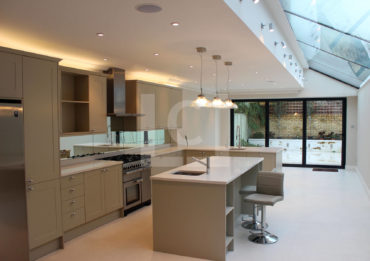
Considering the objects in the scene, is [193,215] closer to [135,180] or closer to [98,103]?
[135,180]

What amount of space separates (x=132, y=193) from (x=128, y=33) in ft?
9.72

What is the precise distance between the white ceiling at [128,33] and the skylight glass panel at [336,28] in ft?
2.39

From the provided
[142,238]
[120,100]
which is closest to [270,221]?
[142,238]

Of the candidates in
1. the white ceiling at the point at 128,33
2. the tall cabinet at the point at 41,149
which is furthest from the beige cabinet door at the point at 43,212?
the white ceiling at the point at 128,33

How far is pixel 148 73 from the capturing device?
21.7 feet

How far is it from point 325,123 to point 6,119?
9220mm

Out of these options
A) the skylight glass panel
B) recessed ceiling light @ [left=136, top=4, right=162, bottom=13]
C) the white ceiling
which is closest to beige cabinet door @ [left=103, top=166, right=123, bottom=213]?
the white ceiling

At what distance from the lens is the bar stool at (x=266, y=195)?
3961 millimetres

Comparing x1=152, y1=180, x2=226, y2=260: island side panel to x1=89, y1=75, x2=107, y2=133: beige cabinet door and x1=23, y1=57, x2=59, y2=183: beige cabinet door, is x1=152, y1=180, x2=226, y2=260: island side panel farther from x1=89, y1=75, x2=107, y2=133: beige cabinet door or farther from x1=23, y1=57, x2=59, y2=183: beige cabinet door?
x1=89, y1=75, x2=107, y2=133: beige cabinet door

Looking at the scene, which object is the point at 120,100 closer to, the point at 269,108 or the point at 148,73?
the point at 148,73

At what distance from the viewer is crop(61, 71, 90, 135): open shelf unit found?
4.96 m

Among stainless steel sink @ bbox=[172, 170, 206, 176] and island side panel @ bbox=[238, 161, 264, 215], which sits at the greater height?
stainless steel sink @ bbox=[172, 170, 206, 176]

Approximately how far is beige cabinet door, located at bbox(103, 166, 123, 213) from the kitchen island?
4.13 feet

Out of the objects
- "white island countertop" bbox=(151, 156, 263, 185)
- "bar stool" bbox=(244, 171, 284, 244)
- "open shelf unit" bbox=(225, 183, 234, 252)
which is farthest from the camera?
"bar stool" bbox=(244, 171, 284, 244)
